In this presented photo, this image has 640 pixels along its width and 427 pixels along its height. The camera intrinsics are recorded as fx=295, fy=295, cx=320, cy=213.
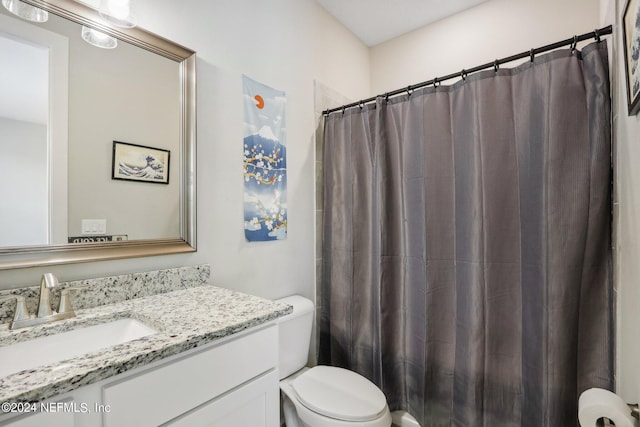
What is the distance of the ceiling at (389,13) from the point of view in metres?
2.01

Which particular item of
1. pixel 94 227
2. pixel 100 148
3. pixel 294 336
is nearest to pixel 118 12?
pixel 100 148

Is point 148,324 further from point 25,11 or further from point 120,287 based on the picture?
point 25,11

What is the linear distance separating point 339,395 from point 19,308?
1.22 m

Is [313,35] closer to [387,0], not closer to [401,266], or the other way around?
[387,0]

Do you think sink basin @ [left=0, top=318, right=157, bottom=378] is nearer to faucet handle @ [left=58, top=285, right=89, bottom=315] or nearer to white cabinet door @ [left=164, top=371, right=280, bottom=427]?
faucet handle @ [left=58, top=285, right=89, bottom=315]

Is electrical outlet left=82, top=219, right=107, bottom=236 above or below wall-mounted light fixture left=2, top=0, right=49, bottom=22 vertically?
below

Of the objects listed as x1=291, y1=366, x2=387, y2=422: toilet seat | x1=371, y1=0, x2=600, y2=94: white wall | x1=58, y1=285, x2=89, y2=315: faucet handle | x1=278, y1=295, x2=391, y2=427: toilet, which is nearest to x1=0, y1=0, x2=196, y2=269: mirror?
x1=58, y1=285, x2=89, y2=315: faucet handle

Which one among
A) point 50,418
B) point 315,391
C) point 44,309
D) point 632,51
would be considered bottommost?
point 315,391

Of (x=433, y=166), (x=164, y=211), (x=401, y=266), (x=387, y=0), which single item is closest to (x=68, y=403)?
(x=164, y=211)

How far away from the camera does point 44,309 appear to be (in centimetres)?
90

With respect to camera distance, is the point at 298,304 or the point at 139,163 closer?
the point at 139,163

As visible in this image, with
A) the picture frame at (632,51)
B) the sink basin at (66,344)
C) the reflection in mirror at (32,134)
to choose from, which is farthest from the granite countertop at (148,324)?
the picture frame at (632,51)

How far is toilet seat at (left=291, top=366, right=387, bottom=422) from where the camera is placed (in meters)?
1.23

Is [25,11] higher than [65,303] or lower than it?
higher
